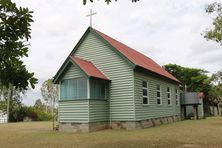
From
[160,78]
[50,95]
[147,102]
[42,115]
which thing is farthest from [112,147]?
[50,95]

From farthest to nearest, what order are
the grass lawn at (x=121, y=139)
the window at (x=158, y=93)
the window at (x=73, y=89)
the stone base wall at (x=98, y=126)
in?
the window at (x=158, y=93) → the window at (x=73, y=89) → the stone base wall at (x=98, y=126) → the grass lawn at (x=121, y=139)

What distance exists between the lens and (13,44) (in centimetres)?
487

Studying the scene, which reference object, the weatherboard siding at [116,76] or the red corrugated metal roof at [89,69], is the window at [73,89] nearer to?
the red corrugated metal roof at [89,69]

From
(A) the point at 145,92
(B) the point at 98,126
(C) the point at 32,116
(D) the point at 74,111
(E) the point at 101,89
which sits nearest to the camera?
(D) the point at 74,111

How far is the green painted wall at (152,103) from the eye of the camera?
18781 millimetres

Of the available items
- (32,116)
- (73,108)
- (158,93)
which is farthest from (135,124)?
(32,116)

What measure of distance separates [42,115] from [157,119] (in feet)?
71.8

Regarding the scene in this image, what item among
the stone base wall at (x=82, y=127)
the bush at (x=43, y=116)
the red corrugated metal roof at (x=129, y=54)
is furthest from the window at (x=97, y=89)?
the bush at (x=43, y=116)

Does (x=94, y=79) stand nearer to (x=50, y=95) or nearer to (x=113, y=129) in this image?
(x=113, y=129)

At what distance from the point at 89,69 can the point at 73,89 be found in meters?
1.64

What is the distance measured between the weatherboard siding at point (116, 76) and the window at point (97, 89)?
1.77 ft

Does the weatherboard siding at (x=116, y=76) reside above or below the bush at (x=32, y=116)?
above

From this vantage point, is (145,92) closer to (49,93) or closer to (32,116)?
(32,116)

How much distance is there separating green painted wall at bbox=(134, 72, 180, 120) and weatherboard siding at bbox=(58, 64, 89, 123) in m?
3.41
